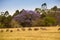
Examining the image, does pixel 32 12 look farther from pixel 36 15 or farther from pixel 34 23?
pixel 34 23

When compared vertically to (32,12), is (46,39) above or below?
below

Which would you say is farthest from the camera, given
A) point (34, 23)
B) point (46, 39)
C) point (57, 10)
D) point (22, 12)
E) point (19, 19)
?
point (57, 10)

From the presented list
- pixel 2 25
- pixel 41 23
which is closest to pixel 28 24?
pixel 41 23

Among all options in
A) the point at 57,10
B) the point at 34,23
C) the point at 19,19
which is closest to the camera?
the point at 34,23

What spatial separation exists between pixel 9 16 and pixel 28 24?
2931 mm

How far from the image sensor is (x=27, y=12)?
26.5 metres

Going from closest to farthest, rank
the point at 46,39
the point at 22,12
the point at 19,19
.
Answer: the point at 46,39 < the point at 19,19 < the point at 22,12

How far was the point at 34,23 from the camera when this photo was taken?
2416cm

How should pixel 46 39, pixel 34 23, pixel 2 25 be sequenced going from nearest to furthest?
pixel 46 39 → pixel 2 25 → pixel 34 23

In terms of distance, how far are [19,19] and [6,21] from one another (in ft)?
10.2

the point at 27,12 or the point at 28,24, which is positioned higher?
the point at 27,12

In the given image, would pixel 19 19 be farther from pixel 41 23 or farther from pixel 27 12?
pixel 41 23

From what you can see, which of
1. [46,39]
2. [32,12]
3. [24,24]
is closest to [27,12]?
[32,12]

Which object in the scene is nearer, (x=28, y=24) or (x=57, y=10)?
(x=28, y=24)
